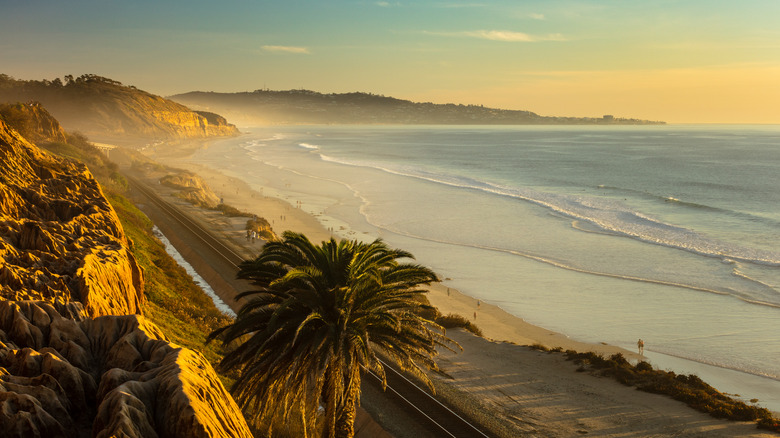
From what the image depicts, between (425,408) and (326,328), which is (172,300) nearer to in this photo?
(425,408)

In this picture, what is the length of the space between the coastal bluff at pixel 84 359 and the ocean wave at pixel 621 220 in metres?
47.7

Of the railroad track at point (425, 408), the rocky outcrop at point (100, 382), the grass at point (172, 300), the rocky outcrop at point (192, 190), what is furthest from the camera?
the rocky outcrop at point (192, 190)

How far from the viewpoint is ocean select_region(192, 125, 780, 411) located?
31.8 m

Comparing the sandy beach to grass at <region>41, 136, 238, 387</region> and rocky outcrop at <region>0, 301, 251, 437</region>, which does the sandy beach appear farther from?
rocky outcrop at <region>0, 301, 251, 437</region>

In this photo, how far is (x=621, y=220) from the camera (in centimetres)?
6412

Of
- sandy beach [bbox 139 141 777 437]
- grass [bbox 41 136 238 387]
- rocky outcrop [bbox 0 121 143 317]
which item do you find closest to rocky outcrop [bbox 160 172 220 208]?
grass [bbox 41 136 238 387]

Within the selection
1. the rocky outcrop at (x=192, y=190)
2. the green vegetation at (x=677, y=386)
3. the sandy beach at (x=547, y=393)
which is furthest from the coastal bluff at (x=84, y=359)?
the rocky outcrop at (x=192, y=190)

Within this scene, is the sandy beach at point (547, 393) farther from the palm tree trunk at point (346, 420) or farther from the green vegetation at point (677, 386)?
the palm tree trunk at point (346, 420)

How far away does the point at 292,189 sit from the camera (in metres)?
85.8

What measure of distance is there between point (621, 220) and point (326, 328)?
5619cm

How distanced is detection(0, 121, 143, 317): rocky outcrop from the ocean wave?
45.9 metres

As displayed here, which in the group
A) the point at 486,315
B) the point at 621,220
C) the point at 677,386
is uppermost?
the point at 621,220

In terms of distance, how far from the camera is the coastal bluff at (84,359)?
8203mm

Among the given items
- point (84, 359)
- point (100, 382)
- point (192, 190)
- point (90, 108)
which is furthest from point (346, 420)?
point (90, 108)
